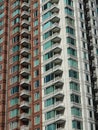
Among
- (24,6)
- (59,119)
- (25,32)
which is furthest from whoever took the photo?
(24,6)

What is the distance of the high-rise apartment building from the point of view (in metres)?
88.4

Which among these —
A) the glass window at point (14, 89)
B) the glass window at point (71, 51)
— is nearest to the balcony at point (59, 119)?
the glass window at point (14, 89)

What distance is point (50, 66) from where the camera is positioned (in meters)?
94.8

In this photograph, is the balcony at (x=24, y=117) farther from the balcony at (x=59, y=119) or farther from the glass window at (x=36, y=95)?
the balcony at (x=59, y=119)

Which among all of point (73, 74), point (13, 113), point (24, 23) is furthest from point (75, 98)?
point (24, 23)

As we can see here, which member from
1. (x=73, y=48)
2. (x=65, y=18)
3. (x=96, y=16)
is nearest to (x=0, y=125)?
(x=73, y=48)

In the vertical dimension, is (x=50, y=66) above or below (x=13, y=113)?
above

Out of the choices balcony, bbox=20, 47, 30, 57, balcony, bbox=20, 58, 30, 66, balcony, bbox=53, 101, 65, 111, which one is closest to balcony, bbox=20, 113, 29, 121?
balcony, bbox=53, 101, 65, 111

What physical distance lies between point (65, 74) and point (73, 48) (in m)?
8.52

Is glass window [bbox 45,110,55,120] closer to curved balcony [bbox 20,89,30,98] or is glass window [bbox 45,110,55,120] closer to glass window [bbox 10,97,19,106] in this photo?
curved balcony [bbox 20,89,30,98]

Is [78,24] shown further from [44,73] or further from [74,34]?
[44,73]

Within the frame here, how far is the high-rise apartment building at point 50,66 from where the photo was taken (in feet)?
290

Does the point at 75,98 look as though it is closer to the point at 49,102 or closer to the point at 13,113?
the point at 49,102

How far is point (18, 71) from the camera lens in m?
100
